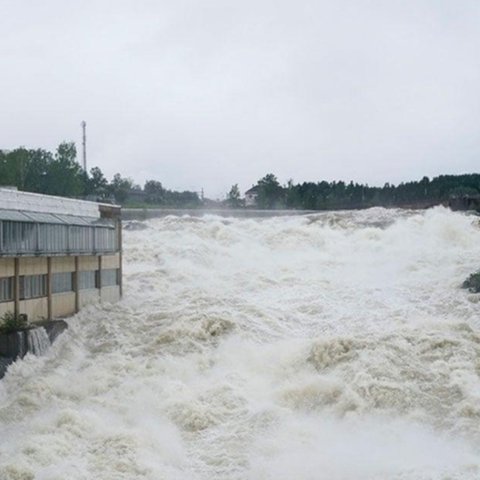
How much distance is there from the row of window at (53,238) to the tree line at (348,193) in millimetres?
34315

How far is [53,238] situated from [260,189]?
5166 cm

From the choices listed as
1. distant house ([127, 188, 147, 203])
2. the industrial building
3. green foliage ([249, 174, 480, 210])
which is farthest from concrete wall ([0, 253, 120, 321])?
distant house ([127, 188, 147, 203])

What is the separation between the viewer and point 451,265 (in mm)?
25312

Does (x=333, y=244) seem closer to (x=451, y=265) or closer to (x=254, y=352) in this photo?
(x=451, y=265)

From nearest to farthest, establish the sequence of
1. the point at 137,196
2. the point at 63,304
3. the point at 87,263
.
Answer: the point at 63,304, the point at 87,263, the point at 137,196

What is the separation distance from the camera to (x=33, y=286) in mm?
18281

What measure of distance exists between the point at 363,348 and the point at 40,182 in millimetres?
39958

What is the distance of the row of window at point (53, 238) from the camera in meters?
16.7

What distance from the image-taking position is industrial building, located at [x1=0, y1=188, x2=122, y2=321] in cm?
1717

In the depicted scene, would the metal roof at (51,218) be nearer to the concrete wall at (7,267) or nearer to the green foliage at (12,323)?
the concrete wall at (7,267)

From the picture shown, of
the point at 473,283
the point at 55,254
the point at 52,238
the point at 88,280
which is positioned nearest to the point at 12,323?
the point at 55,254

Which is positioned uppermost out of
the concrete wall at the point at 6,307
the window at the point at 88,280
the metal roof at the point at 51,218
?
the metal roof at the point at 51,218

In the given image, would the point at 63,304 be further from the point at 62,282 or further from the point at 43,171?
the point at 43,171

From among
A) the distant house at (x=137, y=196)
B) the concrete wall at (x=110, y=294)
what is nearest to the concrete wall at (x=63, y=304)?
the concrete wall at (x=110, y=294)
